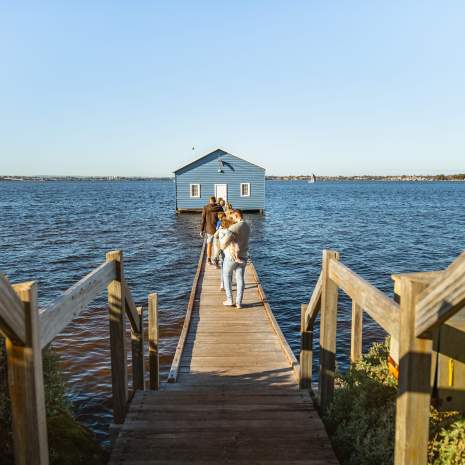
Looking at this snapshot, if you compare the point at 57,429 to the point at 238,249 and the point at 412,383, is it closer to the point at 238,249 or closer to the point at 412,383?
the point at 412,383

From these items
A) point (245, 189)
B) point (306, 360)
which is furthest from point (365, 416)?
point (245, 189)

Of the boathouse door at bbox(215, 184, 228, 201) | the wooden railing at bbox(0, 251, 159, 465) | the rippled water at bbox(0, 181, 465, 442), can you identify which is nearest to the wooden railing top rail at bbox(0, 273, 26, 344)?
the wooden railing at bbox(0, 251, 159, 465)

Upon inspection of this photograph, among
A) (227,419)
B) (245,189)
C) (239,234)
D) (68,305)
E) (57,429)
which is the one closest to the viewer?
(68,305)

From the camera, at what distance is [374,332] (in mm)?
13250

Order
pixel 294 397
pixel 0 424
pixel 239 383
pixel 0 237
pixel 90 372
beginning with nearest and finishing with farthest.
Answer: pixel 0 424
pixel 294 397
pixel 239 383
pixel 90 372
pixel 0 237

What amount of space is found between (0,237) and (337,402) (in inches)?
1341

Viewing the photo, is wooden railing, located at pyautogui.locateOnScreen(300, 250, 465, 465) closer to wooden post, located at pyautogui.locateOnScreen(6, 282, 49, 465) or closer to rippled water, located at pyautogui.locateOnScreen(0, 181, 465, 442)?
wooden post, located at pyautogui.locateOnScreen(6, 282, 49, 465)

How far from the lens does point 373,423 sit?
12.1 feet

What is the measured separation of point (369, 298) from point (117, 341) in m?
2.63

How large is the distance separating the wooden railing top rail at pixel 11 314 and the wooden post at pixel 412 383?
6.76 ft

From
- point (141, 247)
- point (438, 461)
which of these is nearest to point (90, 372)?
point (438, 461)

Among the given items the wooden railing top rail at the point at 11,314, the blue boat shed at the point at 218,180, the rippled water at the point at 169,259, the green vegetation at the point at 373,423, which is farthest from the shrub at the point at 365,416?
the blue boat shed at the point at 218,180

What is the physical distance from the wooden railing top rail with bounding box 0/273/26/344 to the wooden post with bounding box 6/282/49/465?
39 millimetres

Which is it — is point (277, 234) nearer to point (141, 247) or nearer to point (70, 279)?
point (141, 247)
